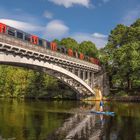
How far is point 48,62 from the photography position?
57.1m

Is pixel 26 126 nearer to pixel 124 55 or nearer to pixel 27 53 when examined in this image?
pixel 27 53

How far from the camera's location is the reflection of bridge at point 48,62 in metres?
42.7

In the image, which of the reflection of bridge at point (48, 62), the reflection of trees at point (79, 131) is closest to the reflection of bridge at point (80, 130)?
the reflection of trees at point (79, 131)

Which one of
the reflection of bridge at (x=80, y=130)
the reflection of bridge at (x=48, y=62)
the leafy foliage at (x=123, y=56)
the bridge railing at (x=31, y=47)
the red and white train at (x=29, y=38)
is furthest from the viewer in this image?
the leafy foliage at (x=123, y=56)

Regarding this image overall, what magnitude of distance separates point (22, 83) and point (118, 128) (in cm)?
6544

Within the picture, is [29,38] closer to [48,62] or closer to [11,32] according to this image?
[11,32]

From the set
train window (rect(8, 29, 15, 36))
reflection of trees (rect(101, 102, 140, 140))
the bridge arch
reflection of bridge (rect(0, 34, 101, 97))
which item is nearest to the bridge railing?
reflection of bridge (rect(0, 34, 101, 97))

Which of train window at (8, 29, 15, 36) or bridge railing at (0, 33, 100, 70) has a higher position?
train window at (8, 29, 15, 36)

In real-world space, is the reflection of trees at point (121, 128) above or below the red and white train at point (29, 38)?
below

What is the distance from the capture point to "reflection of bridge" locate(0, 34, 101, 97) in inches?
1681

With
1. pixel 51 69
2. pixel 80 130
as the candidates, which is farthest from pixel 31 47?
pixel 80 130

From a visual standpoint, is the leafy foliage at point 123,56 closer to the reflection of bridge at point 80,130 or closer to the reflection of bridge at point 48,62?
the reflection of bridge at point 48,62

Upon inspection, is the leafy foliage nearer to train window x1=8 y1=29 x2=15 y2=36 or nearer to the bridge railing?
the bridge railing

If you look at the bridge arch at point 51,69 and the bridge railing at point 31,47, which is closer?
the bridge railing at point 31,47
